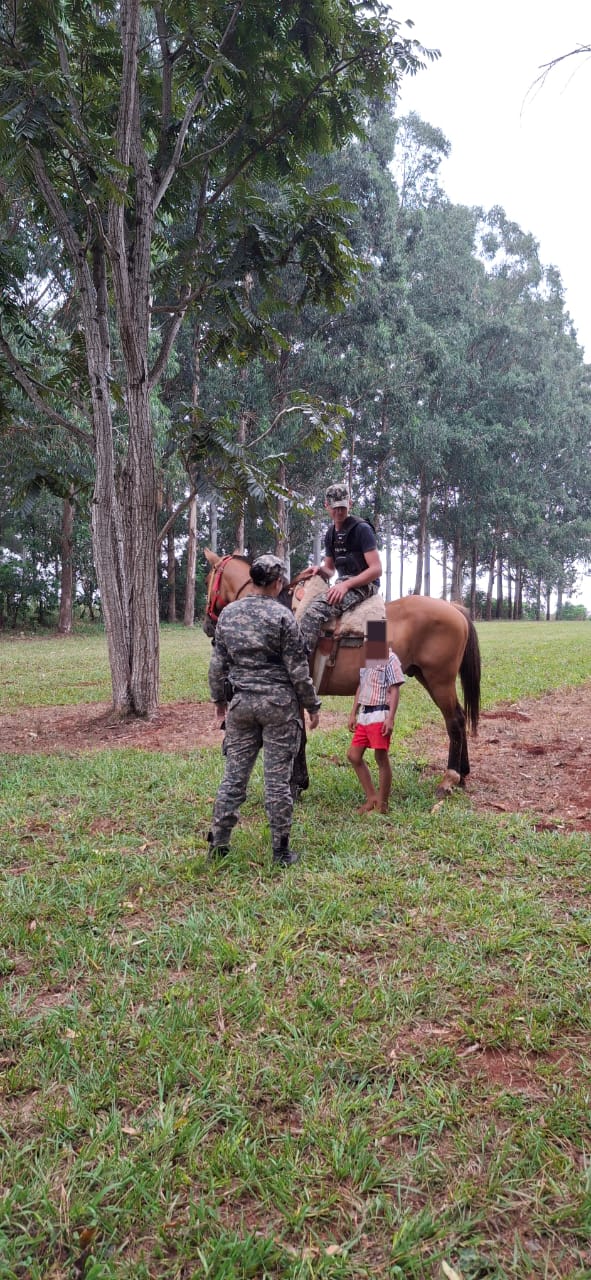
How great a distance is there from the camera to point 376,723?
567cm

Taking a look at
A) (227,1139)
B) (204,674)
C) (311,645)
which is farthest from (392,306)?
(227,1139)

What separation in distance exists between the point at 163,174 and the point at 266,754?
341 inches

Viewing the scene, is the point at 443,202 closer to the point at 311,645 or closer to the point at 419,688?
the point at 419,688

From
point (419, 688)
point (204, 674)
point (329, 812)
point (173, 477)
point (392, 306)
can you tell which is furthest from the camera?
point (392, 306)

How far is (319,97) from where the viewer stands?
885 centimetres

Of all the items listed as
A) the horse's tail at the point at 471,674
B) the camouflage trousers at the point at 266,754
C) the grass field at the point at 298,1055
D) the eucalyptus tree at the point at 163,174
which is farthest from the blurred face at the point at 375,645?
the eucalyptus tree at the point at 163,174

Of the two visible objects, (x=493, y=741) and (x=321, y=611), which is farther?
(x=493, y=741)

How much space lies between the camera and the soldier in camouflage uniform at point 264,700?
4.54 metres

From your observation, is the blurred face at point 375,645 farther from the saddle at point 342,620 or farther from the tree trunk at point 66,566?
the tree trunk at point 66,566

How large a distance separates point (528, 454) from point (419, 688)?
32.2 metres

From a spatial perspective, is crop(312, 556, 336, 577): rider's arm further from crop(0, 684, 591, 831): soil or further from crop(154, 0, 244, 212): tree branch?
crop(154, 0, 244, 212): tree branch

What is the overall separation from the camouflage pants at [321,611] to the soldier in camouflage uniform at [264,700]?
4.36 feet

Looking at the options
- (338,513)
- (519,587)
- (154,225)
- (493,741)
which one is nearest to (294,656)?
(338,513)

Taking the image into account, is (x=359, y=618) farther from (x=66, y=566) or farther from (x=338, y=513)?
(x=66, y=566)
